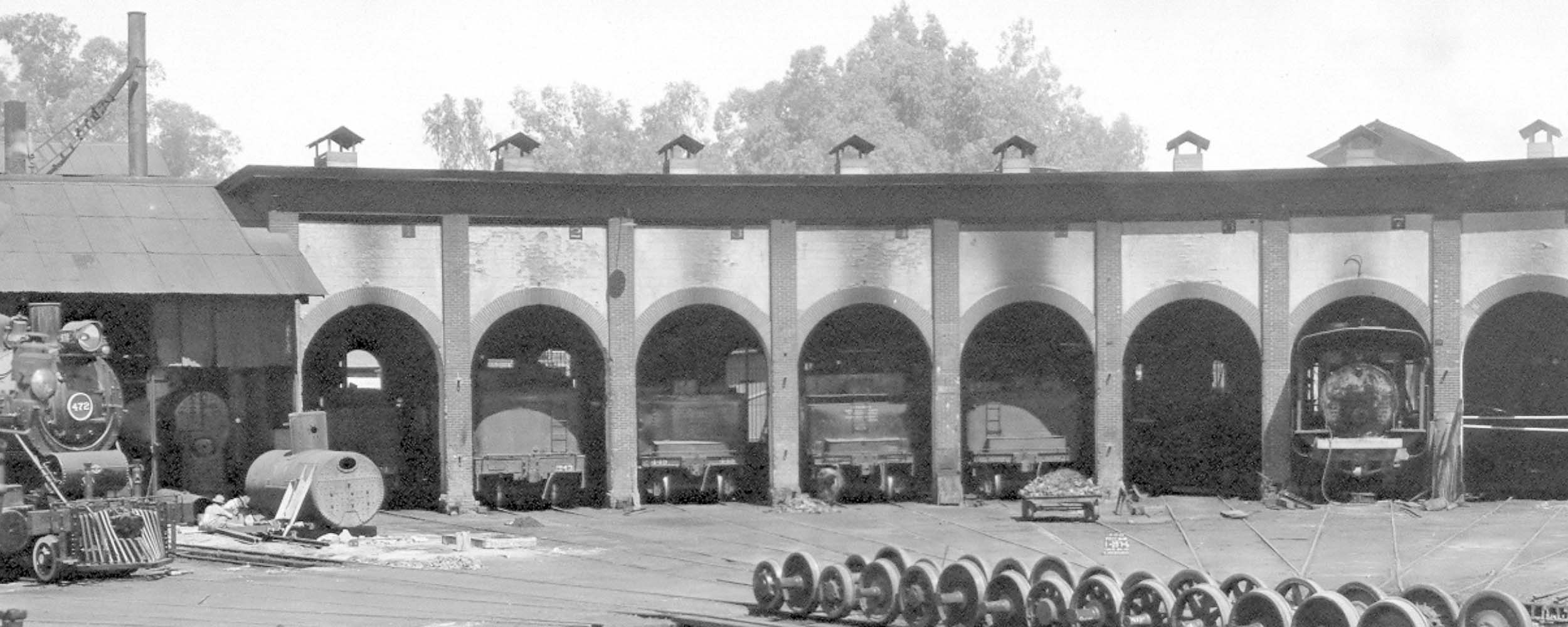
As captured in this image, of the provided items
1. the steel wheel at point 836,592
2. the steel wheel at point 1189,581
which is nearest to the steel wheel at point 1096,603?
the steel wheel at point 1189,581

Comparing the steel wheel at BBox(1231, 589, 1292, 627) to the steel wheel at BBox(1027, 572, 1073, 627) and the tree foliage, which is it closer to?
the steel wheel at BBox(1027, 572, 1073, 627)

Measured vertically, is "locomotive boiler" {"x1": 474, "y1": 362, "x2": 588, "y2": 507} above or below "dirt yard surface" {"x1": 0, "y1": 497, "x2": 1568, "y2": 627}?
above

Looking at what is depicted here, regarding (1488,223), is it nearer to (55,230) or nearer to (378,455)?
(378,455)

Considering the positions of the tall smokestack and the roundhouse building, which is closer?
the roundhouse building

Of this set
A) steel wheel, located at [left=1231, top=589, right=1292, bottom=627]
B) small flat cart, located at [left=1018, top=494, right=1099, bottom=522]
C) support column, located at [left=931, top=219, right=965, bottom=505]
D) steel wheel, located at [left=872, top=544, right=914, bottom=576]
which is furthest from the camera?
support column, located at [left=931, top=219, right=965, bottom=505]

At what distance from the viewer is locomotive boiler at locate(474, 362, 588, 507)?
35062mm

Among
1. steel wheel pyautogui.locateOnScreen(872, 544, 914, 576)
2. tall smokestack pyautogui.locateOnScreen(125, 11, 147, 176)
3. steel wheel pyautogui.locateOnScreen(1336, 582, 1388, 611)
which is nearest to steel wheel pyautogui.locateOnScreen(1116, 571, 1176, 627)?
steel wheel pyautogui.locateOnScreen(1336, 582, 1388, 611)

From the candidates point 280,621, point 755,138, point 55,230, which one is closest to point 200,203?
point 55,230

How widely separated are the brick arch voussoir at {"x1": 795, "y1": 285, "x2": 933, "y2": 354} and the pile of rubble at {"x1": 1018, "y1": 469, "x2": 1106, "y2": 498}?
421cm

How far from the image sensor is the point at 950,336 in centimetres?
3531

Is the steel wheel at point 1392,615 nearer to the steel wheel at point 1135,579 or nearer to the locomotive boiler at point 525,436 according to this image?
the steel wheel at point 1135,579

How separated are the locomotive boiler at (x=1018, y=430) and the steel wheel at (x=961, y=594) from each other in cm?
1857

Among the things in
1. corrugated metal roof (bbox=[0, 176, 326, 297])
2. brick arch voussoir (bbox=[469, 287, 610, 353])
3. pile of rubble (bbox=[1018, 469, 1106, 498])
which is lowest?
pile of rubble (bbox=[1018, 469, 1106, 498])

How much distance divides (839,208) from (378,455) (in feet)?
34.2
